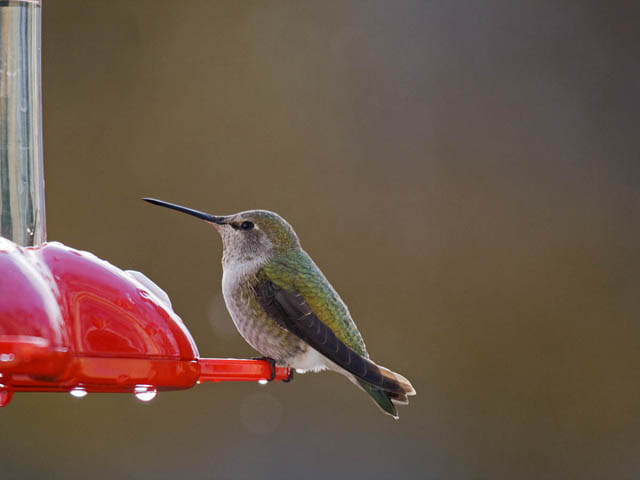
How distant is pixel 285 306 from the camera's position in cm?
253

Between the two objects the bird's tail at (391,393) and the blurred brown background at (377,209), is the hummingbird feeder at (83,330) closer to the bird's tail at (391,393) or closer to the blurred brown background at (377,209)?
the bird's tail at (391,393)

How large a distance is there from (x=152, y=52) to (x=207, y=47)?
327 millimetres

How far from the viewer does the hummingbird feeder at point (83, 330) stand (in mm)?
1430

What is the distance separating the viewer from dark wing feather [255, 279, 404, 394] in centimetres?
223

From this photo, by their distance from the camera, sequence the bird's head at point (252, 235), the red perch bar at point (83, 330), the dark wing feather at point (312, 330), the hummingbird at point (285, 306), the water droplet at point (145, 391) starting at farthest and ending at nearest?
1. the bird's head at point (252, 235)
2. the hummingbird at point (285, 306)
3. the dark wing feather at point (312, 330)
4. the water droplet at point (145, 391)
5. the red perch bar at point (83, 330)

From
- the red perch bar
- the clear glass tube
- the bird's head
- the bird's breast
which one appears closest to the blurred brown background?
the bird's head

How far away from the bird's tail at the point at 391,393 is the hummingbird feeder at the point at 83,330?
391 mm

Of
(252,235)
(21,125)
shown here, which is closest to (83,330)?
(21,125)

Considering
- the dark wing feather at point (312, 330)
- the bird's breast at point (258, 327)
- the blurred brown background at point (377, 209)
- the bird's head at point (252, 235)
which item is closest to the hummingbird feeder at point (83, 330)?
the dark wing feather at point (312, 330)

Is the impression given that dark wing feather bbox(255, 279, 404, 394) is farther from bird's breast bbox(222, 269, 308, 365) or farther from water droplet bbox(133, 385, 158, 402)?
water droplet bbox(133, 385, 158, 402)

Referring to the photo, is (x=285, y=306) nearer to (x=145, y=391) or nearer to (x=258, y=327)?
(x=258, y=327)

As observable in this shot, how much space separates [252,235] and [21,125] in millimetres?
821

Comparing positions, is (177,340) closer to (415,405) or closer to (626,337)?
(415,405)

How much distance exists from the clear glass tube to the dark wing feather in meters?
0.71
